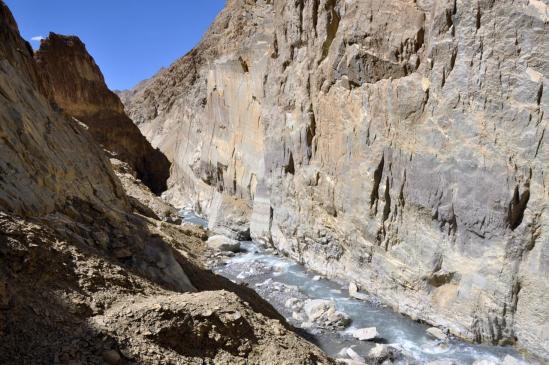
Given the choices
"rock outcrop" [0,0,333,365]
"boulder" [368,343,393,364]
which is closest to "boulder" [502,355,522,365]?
"boulder" [368,343,393,364]

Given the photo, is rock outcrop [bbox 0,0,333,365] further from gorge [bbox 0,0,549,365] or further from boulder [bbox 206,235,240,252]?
boulder [bbox 206,235,240,252]

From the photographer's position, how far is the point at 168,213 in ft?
57.7

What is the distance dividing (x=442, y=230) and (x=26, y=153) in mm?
7143

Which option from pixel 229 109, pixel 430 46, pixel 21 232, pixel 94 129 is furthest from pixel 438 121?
pixel 94 129

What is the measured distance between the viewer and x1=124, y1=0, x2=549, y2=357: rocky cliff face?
7219 millimetres

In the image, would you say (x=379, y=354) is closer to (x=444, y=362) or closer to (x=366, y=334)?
(x=366, y=334)

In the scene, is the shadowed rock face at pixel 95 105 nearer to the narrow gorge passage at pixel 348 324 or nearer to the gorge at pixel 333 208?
the gorge at pixel 333 208

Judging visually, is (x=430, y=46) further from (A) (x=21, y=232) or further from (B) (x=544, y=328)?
(A) (x=21, y=232)

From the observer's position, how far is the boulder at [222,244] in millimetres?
14328

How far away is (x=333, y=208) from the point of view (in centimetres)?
1166

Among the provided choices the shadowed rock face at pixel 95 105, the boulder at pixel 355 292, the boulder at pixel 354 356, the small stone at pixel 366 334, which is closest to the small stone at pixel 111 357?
the boulder at pixel 354 356

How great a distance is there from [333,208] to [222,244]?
445 centimetres

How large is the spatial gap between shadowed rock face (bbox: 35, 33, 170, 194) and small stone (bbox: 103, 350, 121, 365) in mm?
24610

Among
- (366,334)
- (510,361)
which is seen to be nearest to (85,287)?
(366,334)
